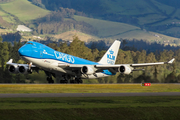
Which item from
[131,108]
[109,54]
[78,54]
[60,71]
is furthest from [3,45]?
[131,108]

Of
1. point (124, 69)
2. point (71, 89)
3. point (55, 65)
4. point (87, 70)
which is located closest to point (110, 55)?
point (124, 69)

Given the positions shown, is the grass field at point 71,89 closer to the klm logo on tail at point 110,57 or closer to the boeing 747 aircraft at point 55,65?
the boeing 747 aircraft at point 55,65

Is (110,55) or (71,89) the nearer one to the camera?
(71,89)

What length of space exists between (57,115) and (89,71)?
37.3m

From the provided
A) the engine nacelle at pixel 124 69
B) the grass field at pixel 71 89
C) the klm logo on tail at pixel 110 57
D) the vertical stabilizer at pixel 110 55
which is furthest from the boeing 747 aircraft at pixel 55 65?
the klm logo on tail at pixel 110 57

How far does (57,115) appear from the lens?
20203 mm

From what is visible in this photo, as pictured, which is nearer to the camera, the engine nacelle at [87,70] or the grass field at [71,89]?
the grass field at [71,89]

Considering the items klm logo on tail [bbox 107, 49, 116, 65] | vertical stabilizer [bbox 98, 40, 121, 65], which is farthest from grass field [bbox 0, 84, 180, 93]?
klm logo on tail [bbox 107, 49, 116, 65]

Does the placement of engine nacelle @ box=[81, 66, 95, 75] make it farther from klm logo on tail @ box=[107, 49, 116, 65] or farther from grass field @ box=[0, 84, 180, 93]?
klm logo on tail @ box=[107, 49, 116, 65]

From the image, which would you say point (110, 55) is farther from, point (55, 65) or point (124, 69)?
point (55, 65)

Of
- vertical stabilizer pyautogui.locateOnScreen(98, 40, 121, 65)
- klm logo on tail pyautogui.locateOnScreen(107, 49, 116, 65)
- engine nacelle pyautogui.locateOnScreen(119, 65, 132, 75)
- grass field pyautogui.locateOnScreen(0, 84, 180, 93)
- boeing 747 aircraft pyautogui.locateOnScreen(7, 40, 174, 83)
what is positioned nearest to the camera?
grass field pyautogui.locateOnScreen(0, 84, 180, 93)

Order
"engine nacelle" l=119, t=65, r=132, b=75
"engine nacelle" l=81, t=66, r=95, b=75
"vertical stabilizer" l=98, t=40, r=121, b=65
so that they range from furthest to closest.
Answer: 1. "vertical stabilizer" l=98, t=40, r=121, b=65
2. "engine nacelle" l=119, t=65, r=132, b=75
3. "engine nacelle" l=81, t=66, r=95, b=75

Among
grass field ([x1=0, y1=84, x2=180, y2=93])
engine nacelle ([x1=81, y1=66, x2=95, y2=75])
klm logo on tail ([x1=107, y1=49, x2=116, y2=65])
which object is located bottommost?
grass field ([x1=0, y1=84, x2=180, y2=93])

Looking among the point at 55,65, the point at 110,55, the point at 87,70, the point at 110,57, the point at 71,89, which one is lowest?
the point at 71,89
